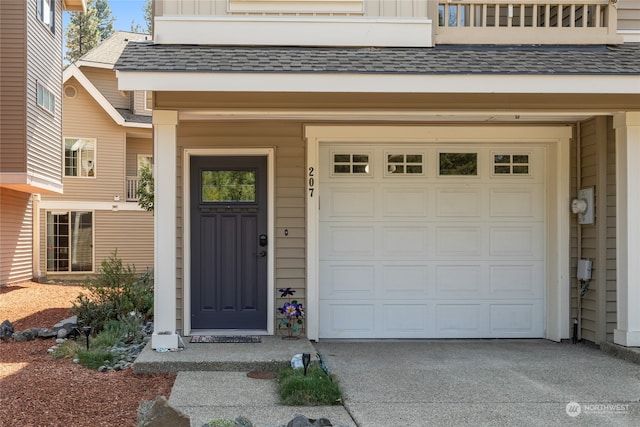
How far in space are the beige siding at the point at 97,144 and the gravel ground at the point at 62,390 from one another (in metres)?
10.9

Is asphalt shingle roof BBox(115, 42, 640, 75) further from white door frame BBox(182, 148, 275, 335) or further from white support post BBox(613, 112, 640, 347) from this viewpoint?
white door frame BBox(182, 148, 275, 335)

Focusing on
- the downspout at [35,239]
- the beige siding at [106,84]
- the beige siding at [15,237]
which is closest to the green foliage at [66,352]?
the beige siding at [15,237]

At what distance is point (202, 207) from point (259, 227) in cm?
69

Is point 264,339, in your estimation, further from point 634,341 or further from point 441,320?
point 634,341

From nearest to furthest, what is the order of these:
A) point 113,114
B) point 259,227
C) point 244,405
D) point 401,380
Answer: point 244,405, point 401,380, point 259,227, point 113,114

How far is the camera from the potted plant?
676 centimetres

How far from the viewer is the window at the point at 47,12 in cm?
1511

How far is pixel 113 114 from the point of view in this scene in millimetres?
17641

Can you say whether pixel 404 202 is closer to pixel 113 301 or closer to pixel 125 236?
pixel 113 301

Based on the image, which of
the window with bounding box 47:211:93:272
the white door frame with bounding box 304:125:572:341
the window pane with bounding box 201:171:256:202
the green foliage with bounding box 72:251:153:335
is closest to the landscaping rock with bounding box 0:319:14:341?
the green foliage with bounding box 72:251:153:335

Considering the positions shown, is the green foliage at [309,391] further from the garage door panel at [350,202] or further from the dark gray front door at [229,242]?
the garage door panel at [350,202]

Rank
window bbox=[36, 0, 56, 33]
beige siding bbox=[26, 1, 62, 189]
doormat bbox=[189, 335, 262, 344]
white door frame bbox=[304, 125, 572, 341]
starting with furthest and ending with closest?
window bbox=[36, 0, 56, 33] → beige siding bbox=[26, 1, 62, 189] → white door frame bbox=[304, 125, 572, 341] → doormat bbox=[189, 335, 262, 344]

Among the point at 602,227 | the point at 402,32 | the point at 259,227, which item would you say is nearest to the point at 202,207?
the point at 259,227

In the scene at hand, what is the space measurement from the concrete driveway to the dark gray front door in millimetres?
1024
